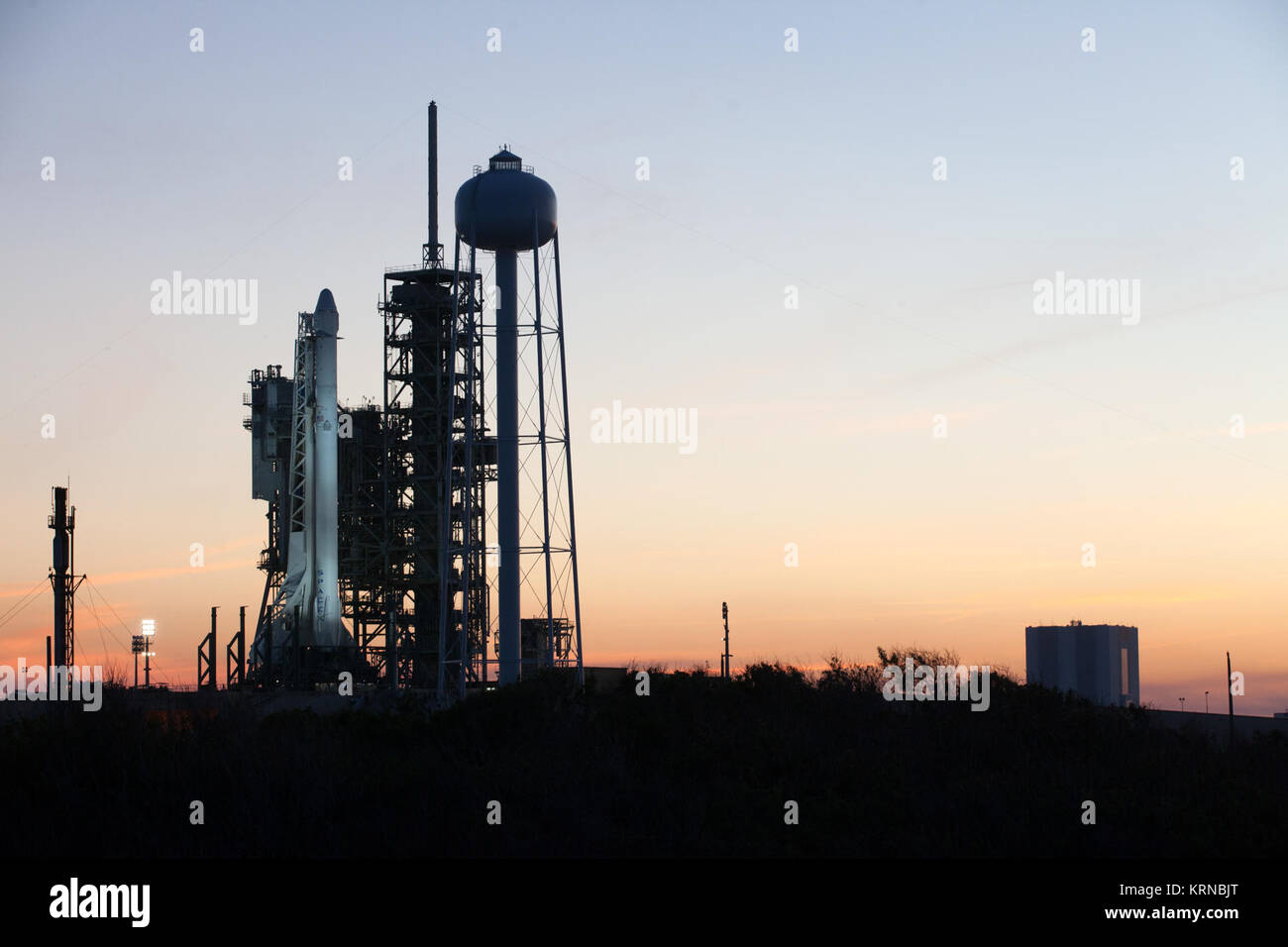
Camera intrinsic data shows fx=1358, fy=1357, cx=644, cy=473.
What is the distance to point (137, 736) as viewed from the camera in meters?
25.4

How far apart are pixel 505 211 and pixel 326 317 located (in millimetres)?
19690

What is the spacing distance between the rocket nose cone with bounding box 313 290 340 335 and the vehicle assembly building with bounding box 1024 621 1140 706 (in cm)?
8299

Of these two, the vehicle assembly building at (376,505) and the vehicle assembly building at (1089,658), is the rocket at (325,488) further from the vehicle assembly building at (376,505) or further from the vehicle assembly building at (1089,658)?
the vehicle assembly building at (1089,658)

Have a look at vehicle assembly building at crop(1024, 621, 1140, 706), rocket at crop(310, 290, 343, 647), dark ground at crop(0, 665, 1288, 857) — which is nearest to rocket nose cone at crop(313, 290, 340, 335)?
rocket at crop(310, 290, 343, 647)

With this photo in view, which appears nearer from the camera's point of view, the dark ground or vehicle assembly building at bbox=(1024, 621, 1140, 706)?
the dark ground

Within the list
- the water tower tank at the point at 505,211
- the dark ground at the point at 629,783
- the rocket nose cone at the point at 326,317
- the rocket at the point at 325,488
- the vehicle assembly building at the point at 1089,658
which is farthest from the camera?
the vehicle assembly building at the point at 1089,658

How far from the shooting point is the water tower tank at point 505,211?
44.3 metres

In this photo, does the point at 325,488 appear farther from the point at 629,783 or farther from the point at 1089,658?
the point at 1089,658

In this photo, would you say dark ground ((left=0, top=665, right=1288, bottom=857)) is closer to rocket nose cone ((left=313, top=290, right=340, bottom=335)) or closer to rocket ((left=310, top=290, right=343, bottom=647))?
rocket ((left=310, top=290, right=343, bottom=647))

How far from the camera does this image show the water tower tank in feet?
145

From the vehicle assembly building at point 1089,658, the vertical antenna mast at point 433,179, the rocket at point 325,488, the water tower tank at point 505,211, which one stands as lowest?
the vehicle assembly building at point 1089,658

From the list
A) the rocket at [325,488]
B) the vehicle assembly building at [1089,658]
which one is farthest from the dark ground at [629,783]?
the vehicle assembly building at [1089,658]

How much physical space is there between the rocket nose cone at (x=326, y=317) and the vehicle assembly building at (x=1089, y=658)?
83.0 m
